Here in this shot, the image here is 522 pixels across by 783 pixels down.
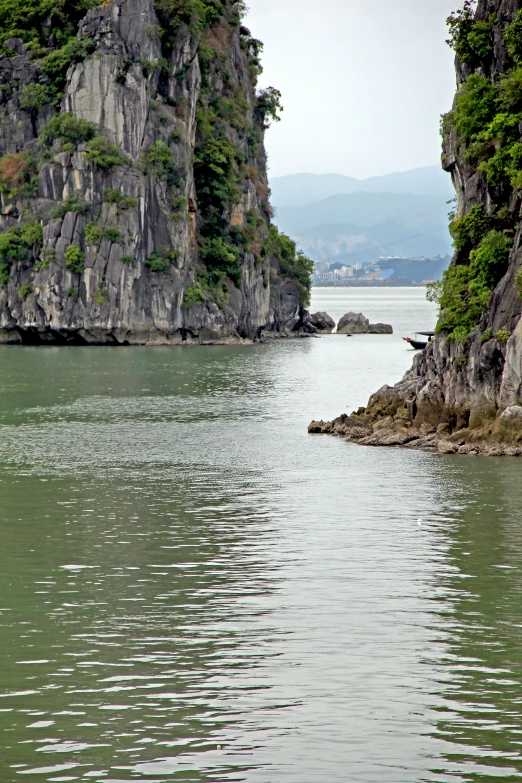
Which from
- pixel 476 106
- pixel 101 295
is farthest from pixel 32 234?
pixel 476 106

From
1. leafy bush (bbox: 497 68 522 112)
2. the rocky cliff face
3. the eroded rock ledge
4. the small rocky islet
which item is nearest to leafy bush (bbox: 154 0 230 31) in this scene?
the rocky cliff face

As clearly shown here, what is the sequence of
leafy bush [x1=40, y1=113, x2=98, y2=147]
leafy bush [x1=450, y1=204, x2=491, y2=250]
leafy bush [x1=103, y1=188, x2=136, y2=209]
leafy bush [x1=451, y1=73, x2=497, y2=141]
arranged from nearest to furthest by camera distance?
leafy bush [x1=450, y1=204, x2=491, y2=250] → leafy bush [x1=451, y1=73, x2=497, y2=141] → leafy bush [x1=103, y1=188, x2=136, y2=209] → leafy bush [x1=40, y1=113, x2=98, y2=147]

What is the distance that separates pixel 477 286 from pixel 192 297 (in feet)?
187

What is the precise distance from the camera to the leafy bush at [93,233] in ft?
283

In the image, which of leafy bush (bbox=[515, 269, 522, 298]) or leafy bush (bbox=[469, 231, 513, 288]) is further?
leafy bush (bbox=[469, 231, 513, 288])

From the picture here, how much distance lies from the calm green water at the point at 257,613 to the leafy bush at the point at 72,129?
56.7m

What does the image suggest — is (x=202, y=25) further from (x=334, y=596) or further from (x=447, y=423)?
(x=334, y=596)

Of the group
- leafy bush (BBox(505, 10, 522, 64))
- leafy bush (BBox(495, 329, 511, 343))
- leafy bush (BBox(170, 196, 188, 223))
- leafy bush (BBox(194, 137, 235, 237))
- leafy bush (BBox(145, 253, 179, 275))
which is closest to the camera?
leafy bush (BBox(495, 329, 511, 343))

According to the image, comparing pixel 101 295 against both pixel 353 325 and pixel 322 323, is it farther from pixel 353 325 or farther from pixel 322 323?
pixel 322 323

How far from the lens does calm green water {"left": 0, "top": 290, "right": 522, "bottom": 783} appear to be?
36.2 ft

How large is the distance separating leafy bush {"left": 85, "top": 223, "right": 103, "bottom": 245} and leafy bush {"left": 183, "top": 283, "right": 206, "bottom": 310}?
29.9 feet

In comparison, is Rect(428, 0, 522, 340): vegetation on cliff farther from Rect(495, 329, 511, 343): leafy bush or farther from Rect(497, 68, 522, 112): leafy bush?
Rect(495, 329, 511, 343): leafy bush

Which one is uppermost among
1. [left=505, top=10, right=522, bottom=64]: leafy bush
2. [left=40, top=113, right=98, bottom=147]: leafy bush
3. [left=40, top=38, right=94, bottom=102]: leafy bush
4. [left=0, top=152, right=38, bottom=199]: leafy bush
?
[left=40, top=38, right=94, bottom=102]: leafy bush

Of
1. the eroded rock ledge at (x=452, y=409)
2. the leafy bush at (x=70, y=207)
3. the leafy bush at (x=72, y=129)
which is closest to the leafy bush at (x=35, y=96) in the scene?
the leafy bush at (x=72, y=129)
